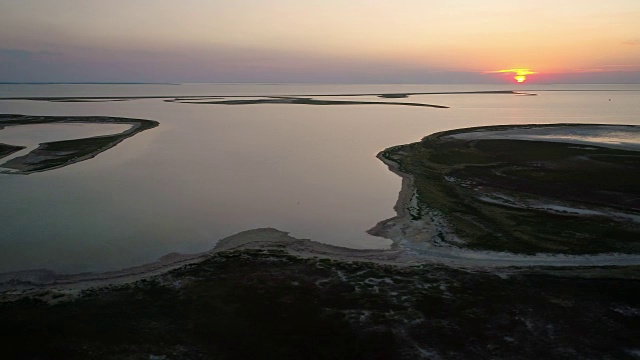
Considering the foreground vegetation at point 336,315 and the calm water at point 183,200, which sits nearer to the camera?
the foreground vegetation at point 336,315

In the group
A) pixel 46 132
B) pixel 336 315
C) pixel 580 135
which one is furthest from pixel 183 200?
pixel 580 135

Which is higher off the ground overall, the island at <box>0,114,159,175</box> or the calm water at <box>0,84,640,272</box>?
the island at <box>0,114,159,175</box>

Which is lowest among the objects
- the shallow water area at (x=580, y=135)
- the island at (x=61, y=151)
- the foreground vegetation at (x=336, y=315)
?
the foreground vegetation at (x=336, y=315)

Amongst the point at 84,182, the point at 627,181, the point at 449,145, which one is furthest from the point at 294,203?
the point at 449,145

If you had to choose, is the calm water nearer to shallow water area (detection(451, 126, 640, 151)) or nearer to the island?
the island

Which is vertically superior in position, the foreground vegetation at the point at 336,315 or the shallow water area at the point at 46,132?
the shallow water area at the point at 46,132

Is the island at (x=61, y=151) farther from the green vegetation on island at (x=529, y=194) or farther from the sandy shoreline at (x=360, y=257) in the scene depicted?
the green vegetation on island at (x=529, y=194)

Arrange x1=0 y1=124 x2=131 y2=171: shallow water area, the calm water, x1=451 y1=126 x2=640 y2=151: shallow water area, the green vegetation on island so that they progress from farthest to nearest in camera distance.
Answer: x1=451 y1=126 x2=640 y2=151: shallow water area, x1=0 y1=124 x2=131 y2=171: shallow water area, the green vegetation on island, the calm water

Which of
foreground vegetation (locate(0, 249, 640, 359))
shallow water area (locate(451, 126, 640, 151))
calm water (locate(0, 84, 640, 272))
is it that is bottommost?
foreground vegetation (locate(0, 249, 640, 359))

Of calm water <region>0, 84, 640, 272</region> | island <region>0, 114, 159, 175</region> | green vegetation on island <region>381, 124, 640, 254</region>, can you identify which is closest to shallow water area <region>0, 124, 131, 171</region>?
island <region>0, 114, 159, 175</region>

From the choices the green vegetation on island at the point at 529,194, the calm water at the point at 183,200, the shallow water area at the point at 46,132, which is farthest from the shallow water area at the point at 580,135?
the shallow water area at the point at 46,132

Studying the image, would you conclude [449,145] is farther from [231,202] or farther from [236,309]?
[236,309]
